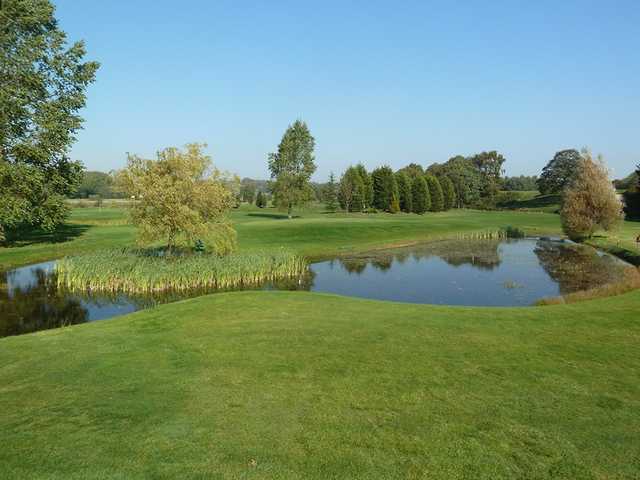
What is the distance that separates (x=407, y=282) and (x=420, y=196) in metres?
72.2

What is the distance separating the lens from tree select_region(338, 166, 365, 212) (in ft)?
311

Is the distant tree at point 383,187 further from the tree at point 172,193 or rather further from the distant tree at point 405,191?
the tree at point 172,193

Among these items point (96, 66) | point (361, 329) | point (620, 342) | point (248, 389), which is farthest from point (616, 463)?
point (96, 66)

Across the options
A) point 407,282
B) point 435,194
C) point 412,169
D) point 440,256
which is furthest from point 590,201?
point 412,169

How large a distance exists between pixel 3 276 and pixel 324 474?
2868 cm

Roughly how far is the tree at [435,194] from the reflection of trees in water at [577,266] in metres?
55.4

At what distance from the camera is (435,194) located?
103312 millimetres

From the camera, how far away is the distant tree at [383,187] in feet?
315

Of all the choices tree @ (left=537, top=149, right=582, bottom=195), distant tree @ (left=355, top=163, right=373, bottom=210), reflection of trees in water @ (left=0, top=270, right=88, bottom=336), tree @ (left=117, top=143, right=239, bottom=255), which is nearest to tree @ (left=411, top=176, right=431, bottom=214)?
distant tree @ (left=355, top=163, right=373, bottom=210)

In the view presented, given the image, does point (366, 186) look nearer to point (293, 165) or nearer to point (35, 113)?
point (293, 165)

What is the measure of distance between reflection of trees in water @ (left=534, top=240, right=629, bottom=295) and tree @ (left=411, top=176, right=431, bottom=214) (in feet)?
166

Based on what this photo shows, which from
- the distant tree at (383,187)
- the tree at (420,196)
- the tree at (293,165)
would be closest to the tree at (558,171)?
the tree at (420,196)

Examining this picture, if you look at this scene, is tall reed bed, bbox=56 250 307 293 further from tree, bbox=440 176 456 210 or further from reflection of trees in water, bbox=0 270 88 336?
tree, bbox=440 176 456 210

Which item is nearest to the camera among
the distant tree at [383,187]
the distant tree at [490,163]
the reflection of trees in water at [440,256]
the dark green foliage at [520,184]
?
the reflection of trees in water at [440,256]
